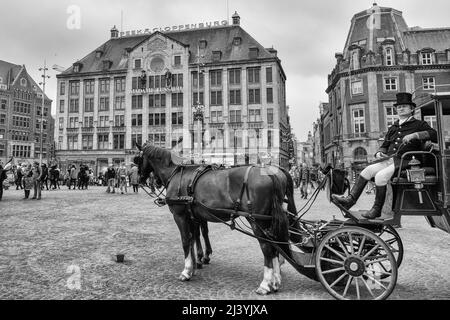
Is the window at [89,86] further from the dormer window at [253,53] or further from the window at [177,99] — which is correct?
the dormer window at [253,53]

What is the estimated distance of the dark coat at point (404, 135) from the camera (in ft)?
14.7

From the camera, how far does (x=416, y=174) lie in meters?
4.25

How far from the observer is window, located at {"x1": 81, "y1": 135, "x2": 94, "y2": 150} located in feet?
192

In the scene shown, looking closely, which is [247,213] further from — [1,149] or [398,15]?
[1,149]

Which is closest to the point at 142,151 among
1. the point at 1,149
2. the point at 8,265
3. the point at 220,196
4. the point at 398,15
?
the point at 220,196

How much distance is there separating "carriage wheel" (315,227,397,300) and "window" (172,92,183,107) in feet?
173

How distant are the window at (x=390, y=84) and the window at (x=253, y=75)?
63.2 feet

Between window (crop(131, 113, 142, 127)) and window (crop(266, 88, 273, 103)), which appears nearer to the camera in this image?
window (crop(266, 88, 273, 103))

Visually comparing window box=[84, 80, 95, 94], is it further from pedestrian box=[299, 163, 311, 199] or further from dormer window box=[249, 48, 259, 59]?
pedestrian box=[299, 163, 311, 199]

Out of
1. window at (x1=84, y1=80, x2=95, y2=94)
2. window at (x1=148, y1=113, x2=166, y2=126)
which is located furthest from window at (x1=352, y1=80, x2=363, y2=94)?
window at (x1=84, y1=80, x2=95, y2=94)

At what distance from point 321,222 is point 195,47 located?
57.4 metres

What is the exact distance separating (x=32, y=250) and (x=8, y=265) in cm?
112

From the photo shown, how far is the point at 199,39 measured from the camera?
5850cm

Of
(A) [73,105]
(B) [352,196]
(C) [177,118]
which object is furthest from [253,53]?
(B) [352,196]
